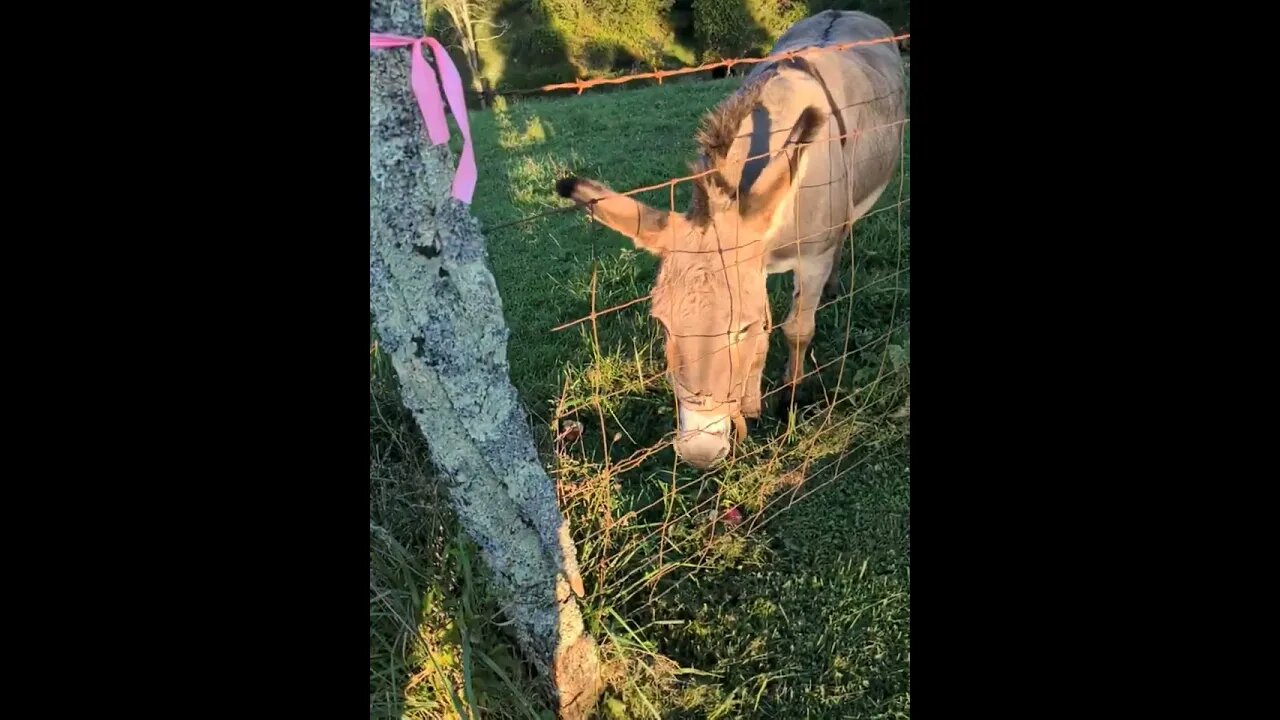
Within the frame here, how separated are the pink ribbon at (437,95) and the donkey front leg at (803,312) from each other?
1750mm

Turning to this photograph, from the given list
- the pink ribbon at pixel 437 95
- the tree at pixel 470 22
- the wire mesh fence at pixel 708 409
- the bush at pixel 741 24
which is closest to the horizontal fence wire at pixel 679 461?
the wire mesh fence at pixel 708 409

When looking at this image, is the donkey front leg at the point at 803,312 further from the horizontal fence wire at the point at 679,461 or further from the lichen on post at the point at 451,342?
the lichen on post at the point at 451,342

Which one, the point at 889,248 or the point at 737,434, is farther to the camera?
the point at 889,248

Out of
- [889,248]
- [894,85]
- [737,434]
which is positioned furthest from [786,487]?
[894,85]

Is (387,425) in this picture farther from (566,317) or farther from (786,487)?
(786,487)

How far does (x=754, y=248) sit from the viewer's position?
2.23 meters

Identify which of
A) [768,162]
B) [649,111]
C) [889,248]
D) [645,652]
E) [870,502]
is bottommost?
[645,652]

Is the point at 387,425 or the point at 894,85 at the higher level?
the point at 894,85

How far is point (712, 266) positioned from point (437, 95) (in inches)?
43.0

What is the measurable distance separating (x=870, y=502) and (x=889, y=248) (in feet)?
5.17

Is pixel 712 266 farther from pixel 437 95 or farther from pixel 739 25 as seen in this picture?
pixel 437 95

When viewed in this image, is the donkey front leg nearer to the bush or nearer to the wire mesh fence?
the wire mesh fence

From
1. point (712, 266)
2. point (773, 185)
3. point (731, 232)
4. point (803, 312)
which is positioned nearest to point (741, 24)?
point (773, 185)

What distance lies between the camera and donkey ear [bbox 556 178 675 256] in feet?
6.31
